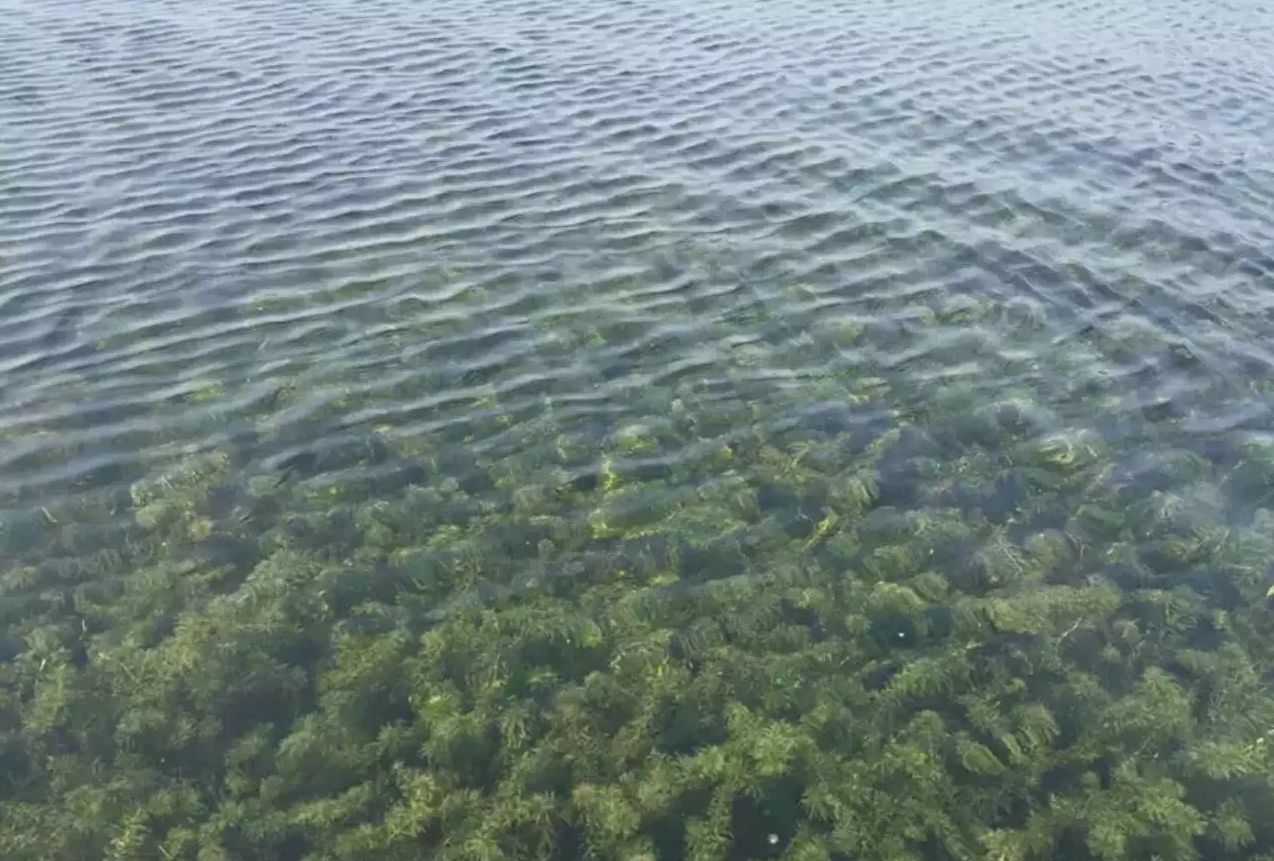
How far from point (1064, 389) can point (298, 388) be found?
1382 centimetres

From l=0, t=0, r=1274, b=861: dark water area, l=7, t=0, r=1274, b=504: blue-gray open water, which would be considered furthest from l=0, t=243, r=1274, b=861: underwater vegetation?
l=7, t=0, r=1274, b=504: blue-gray open water

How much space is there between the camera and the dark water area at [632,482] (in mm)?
12344

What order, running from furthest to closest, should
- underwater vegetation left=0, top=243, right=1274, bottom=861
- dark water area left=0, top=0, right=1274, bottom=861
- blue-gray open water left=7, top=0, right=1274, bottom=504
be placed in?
blue-gray open water left=7, top=0, right=1274, bottom=504 → dark water area left=0, top=0, right=1274, bottom=861 → underwater vegetation left=0, top=243, right=1274, bottom=861

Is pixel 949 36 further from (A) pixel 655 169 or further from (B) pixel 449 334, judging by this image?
(B) pixel 449 334

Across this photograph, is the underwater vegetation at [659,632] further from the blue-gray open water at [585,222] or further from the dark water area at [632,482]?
the blue-gray open water at [585,222]

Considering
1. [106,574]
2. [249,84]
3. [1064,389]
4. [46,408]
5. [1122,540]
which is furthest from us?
[249,84]

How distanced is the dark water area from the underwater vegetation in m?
0.06

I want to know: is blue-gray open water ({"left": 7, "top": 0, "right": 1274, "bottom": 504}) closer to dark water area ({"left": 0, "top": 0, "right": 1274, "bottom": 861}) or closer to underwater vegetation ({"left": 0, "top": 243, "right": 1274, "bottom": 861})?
dark water area ({"left": 0, "top": 0, "right": 1274, "bottom": 861})

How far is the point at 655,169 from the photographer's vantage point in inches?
1099

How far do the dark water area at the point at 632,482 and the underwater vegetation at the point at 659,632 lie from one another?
6 cm

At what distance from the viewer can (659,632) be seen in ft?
46.6

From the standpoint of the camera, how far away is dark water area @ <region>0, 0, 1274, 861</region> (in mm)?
12344

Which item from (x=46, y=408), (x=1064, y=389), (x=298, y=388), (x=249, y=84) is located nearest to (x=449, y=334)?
(x=298, y=388)

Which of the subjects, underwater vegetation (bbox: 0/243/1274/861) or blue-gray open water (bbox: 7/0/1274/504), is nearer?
underwater vegetation (bbox: 0/243/1274/861)
